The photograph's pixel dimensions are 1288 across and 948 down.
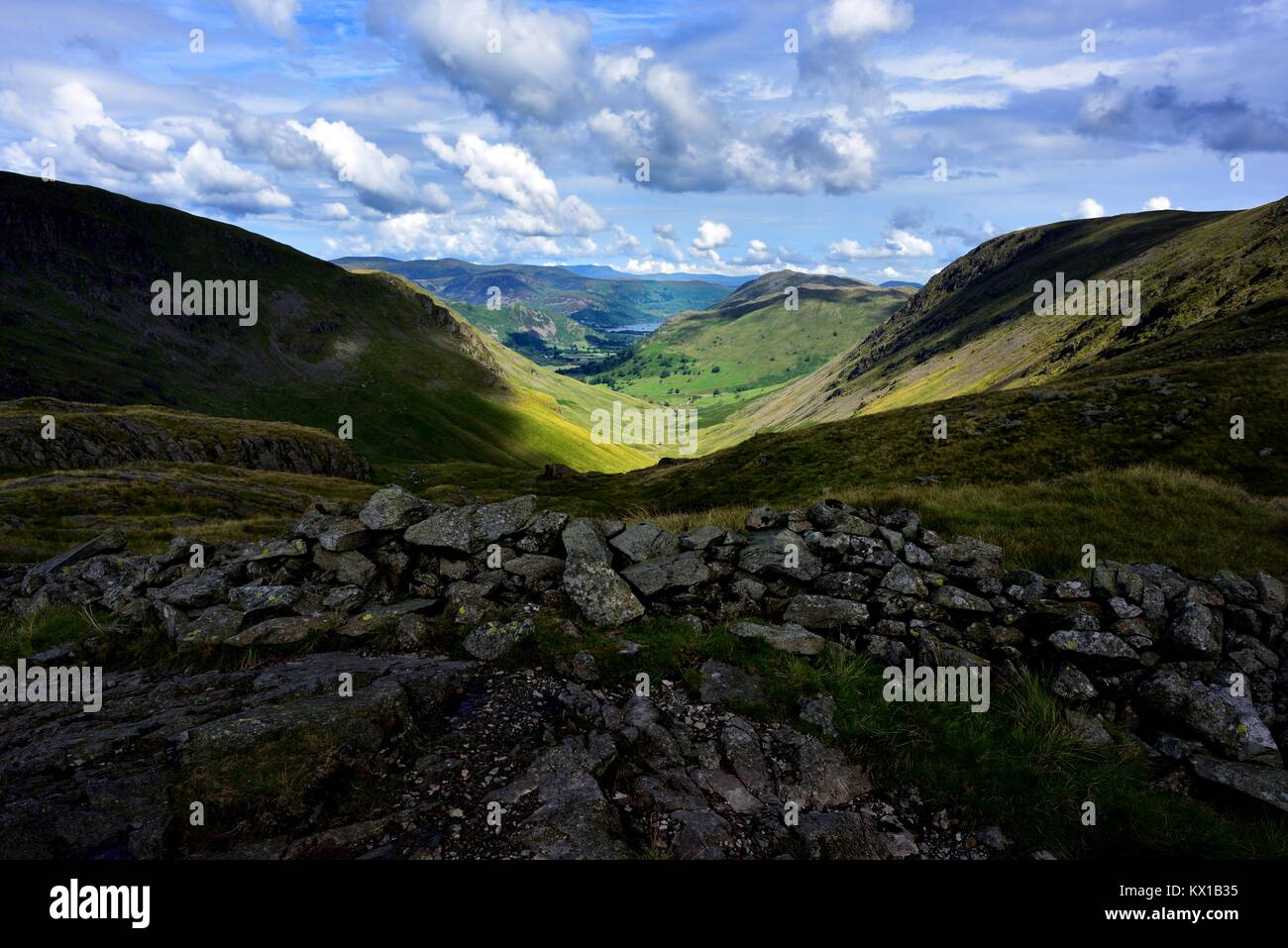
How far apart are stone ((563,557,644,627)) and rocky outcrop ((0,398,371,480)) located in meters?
72.6

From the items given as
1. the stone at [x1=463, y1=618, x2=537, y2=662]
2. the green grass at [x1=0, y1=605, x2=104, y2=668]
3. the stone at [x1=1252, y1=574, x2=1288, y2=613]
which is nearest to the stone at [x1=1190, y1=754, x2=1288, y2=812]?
the stone at [x1=1252, y1=574, x2=1288, y2=613]

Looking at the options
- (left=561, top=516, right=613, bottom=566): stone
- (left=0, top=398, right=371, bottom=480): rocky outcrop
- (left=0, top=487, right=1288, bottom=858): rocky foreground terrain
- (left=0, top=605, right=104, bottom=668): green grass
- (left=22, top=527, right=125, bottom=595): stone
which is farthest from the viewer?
(left=0, top=398, right=371, bottom=480): rocky outcrop

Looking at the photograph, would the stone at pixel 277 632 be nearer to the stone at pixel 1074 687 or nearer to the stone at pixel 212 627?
the stone at pixel 212 627

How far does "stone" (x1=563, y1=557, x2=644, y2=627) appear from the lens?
12.3 meters

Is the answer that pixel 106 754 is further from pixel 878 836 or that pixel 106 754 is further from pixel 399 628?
pixel 878 836

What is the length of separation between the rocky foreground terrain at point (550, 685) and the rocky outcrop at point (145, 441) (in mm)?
68424

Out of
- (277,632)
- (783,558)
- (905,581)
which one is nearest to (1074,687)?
(905,581)

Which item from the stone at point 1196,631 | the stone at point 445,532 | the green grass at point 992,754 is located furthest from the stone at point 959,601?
the stone at point 445,532

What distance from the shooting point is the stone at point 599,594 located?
486 inches

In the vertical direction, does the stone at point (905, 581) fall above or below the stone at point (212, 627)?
above

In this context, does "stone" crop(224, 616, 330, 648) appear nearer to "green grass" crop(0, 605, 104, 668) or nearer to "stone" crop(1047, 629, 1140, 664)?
"green grass" crop(0, 605, 104, 668)

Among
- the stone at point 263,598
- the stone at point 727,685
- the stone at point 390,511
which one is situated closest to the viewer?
the stone at point 727,685

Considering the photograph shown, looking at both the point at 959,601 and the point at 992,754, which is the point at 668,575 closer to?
the point at 959,601
